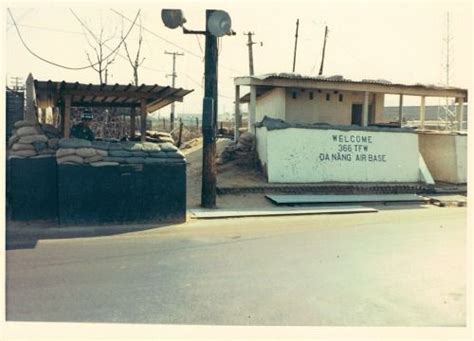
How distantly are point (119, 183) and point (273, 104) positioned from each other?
40.4 ft

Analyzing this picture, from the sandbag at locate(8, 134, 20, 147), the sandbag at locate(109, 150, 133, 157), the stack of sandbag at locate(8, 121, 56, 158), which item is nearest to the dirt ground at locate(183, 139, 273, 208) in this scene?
the sandbag at locate(109, 150, 133, 157)

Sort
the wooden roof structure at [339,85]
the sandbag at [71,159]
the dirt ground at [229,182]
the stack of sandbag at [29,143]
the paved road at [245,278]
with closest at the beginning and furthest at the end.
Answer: the paved road at [245,278] → the sandbag at [71,159] → the stack of sandbag at [29,143] → the dirt ground at [229,182] → the wooden roof structure at [339,85]

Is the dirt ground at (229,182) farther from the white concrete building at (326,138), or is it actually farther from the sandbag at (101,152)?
the sandbag at (101,152)

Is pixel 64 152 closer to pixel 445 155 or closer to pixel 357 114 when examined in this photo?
pixel 445 155

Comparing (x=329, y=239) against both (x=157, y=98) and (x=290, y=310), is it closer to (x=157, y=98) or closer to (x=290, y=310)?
(x=290, y=310)

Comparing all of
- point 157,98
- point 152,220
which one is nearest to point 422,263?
point 152,220

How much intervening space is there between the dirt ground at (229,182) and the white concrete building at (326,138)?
2.07 ft

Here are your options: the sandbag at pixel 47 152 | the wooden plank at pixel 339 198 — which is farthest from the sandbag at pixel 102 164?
the wooden plank at pixel 339 198

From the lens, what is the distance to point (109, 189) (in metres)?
9.25

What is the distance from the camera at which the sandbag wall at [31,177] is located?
8.97m

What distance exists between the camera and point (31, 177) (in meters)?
9.05

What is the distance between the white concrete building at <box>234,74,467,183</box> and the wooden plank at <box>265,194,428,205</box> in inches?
62.8

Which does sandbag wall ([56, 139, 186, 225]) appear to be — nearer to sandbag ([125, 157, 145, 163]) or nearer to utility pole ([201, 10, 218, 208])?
sandbag ([125, 157, 145, 163])

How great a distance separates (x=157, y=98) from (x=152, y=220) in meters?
2.98
